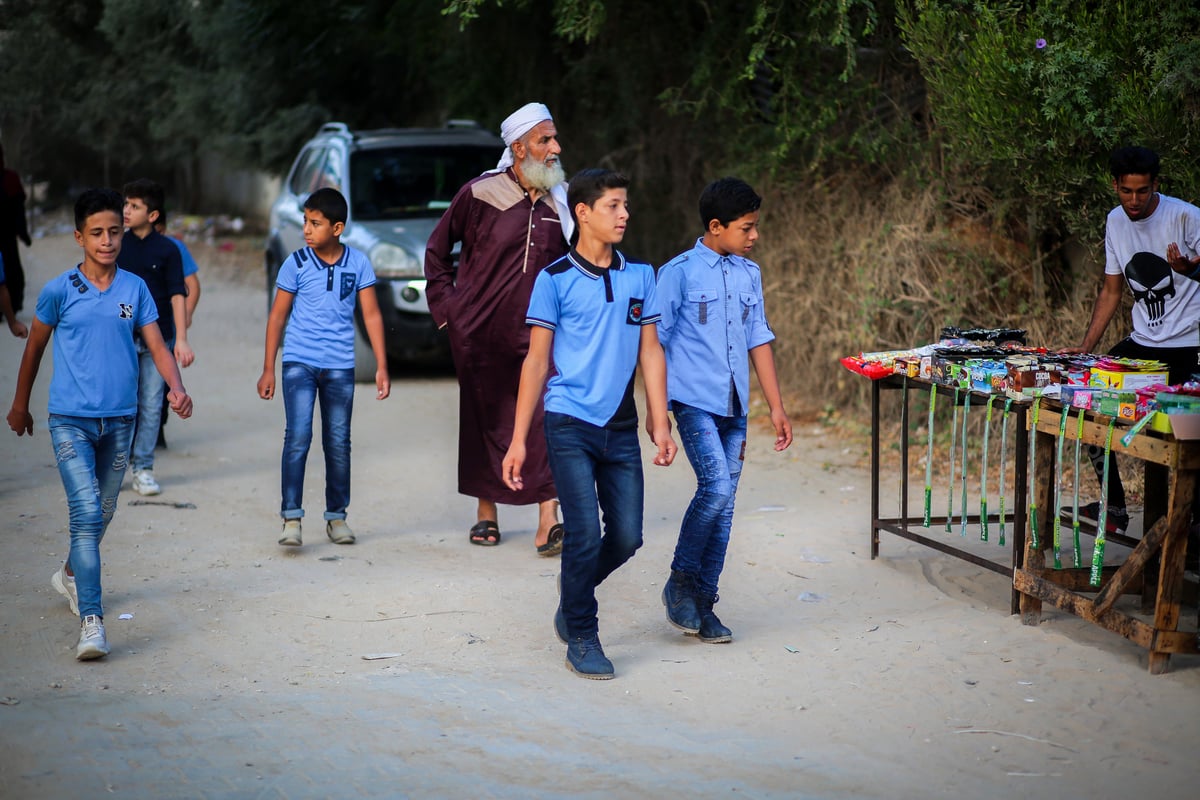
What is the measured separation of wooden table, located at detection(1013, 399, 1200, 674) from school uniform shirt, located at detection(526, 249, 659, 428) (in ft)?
5.97

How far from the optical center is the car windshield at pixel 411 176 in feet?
40.2

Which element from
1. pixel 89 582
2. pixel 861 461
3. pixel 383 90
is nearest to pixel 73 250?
pixel 383 90

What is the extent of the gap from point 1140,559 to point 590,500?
2.08 metres

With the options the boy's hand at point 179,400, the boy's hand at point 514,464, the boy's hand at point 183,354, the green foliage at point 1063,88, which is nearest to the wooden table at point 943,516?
the green foliage at point 1063,88

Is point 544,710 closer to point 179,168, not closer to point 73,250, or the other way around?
point 73,250

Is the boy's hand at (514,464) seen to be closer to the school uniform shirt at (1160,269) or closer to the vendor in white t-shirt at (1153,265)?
the vendor in white t-shirt at (1153,265)

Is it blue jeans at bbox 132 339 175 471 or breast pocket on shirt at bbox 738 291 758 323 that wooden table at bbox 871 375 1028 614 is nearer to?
breast pocket on shirt at bbox 738 291 758 323

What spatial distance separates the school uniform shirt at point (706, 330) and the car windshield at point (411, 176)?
724 centimetres

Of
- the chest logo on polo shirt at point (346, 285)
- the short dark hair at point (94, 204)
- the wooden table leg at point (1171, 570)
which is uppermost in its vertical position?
the short dark hair at point (94, 204)

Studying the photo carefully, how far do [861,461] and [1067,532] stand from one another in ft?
6.75

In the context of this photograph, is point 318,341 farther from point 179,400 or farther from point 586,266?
point 586,266

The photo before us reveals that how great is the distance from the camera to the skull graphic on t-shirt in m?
6.09

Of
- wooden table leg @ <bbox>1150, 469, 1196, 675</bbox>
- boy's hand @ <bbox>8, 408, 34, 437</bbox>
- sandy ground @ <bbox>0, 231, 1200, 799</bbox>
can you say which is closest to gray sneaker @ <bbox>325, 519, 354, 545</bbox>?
sandy ground @ <bbox>0, 231, 1200, 799</bbox>

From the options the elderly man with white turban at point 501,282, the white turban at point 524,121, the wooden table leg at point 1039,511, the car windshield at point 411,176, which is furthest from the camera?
the car windshield at point 411,176
